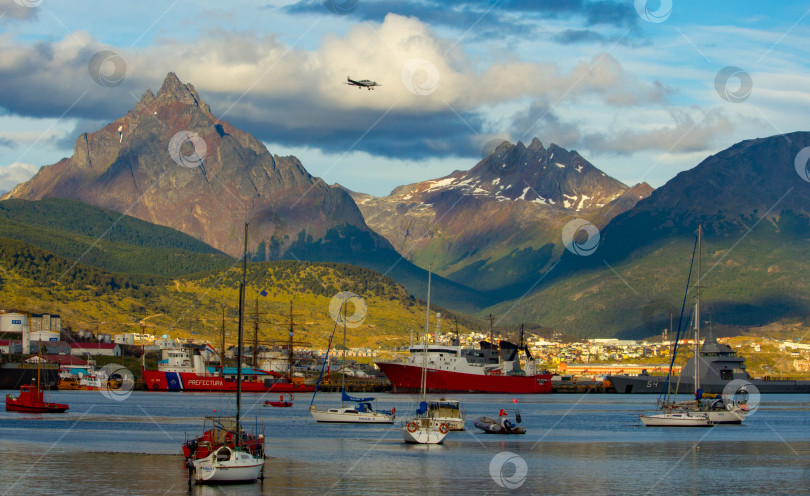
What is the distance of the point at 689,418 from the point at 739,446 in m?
18.9

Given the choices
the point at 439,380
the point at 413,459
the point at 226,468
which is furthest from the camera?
the point at 439,380

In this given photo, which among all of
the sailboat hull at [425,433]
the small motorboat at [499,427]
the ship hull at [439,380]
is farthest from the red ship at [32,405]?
the ship hull at [439,380]

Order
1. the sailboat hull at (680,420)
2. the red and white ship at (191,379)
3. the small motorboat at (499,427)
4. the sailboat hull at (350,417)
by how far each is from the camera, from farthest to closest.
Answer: the red and white ship at (191,379) → the sailboat hull at (680,420) → the sailboat hull at (350,417) → the small motorboat at (499,427)

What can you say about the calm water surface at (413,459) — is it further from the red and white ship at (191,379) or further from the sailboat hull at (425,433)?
the red and white ship at (191,379)

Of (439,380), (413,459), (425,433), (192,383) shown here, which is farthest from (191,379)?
(413,459)

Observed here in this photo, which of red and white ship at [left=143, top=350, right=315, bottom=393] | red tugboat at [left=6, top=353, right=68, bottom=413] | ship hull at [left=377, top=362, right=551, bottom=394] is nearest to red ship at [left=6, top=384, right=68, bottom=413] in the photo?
red tugboat at [left=6, top=353, right=68, bottom=413]

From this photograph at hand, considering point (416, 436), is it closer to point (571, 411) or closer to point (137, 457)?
point (137, 457)

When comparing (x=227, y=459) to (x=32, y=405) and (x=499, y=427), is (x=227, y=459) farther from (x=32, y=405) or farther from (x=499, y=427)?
(x=32, y=405)

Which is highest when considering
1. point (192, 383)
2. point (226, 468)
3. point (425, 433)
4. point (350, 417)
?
point (226, 468)

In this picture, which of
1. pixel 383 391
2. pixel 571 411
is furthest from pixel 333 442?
pixel 383 391

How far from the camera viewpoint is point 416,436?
257ft

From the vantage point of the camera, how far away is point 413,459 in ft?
224

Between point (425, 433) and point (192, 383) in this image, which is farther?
point (192, 383)

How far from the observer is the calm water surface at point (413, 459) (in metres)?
55.6
